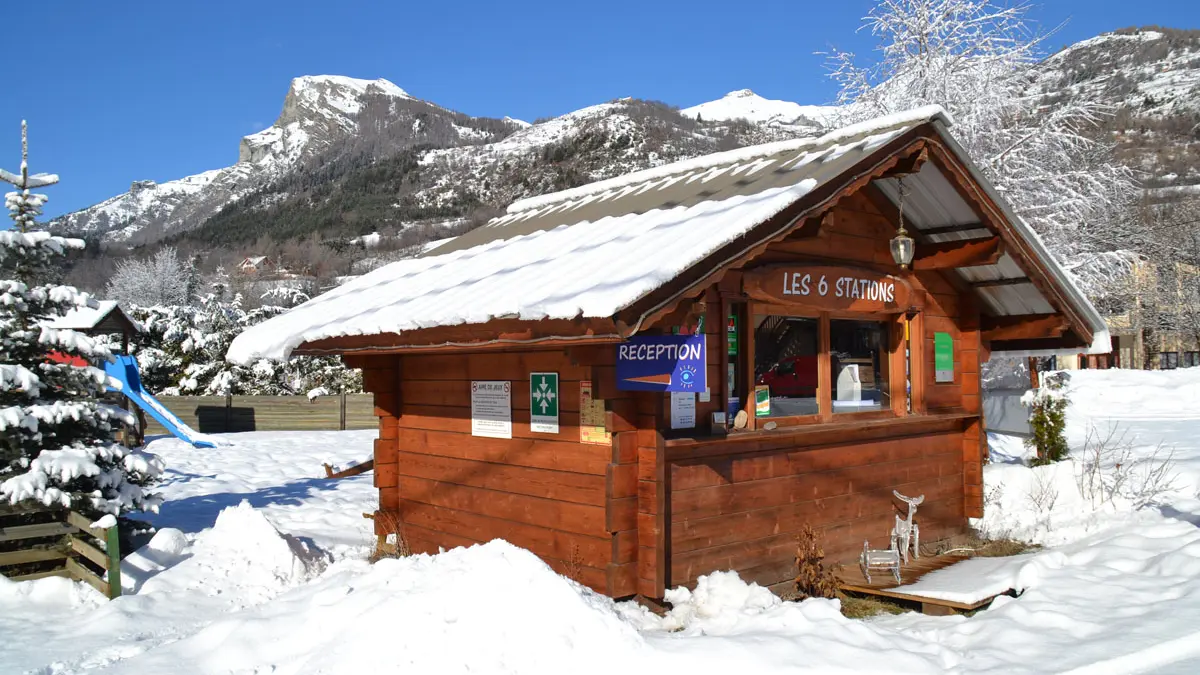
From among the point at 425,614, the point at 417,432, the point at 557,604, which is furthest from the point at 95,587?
the point at 557,604

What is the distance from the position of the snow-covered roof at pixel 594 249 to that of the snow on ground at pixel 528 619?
6.26 ft

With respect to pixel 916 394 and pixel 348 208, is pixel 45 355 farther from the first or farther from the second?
pixel 348 208

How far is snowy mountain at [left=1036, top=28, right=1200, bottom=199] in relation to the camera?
2222cm

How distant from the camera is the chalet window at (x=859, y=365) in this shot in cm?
849

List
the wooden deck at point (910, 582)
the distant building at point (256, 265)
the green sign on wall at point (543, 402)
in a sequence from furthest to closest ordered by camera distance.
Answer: the distant building at point (256, 265), the green sign on wall at point (543, 402), the wooden deck at point (910, 582)

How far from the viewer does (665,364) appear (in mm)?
6289

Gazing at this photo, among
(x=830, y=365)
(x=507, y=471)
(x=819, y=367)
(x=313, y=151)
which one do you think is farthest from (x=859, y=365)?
(x=313, y=151)

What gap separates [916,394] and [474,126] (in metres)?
161

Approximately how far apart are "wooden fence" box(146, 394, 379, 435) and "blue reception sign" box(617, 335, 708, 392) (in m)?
18.3

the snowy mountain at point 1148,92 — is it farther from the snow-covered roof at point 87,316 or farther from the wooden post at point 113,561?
the wooden post at point 113,561

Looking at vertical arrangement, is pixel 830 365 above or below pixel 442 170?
below

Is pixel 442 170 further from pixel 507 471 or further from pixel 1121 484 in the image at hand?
pixel 507 471

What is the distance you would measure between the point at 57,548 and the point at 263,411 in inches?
638

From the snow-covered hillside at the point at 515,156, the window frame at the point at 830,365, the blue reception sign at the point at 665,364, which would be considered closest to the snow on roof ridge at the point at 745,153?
the window frame at the point at 830,365
